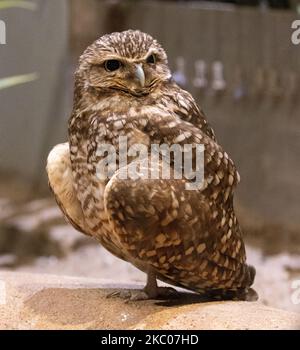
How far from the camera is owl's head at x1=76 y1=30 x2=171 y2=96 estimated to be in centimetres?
225

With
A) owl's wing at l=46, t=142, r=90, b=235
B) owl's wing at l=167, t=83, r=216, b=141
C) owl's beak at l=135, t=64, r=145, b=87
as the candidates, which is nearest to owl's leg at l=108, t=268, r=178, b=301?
owl's wing at l=46, t=142, r=90, b=235

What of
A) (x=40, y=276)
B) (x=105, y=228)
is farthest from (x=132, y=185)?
(x=40, y=276)

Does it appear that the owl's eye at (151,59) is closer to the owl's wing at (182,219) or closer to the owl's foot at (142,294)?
the owl's wing at (182,219)

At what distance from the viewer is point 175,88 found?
93.2 inches

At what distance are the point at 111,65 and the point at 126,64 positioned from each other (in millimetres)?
49

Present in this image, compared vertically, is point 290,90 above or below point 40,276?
above

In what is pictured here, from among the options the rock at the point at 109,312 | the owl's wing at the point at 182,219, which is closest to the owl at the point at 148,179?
the owl's wing at the point at 182,219

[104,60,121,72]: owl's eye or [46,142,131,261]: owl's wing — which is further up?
[104,60,121,72]: owl's eye

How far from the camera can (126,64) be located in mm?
2252

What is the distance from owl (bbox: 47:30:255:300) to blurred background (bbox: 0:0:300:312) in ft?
6.46

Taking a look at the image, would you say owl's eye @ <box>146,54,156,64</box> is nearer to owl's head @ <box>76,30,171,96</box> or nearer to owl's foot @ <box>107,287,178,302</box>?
owl's head @ <box>76,30,171,96</box>

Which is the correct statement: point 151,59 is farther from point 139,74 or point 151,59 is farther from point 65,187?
point 65,187
